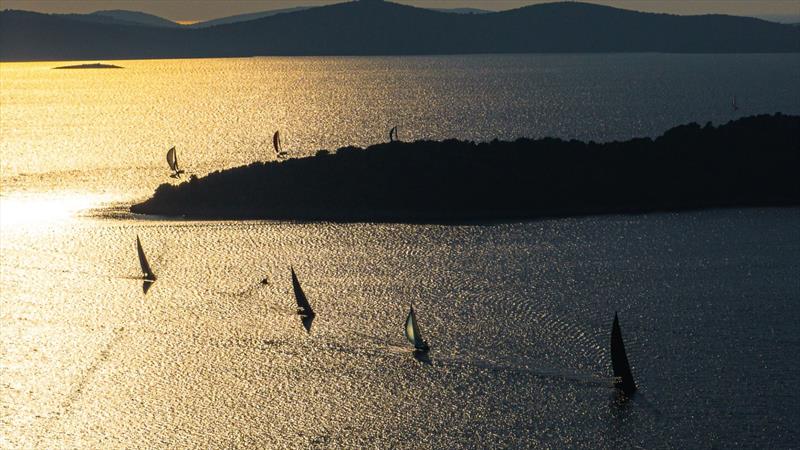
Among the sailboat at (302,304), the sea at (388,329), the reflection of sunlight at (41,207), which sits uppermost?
the sailboat at (302,304)

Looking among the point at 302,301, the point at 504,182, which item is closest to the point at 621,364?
the point at 302,301

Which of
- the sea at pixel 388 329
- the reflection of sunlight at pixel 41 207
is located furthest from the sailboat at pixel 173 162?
the reflection of sunlight at pixel 41 207

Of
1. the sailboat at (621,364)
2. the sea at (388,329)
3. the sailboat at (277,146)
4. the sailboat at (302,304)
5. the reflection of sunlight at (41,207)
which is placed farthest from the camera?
the sailboat at (277,146)

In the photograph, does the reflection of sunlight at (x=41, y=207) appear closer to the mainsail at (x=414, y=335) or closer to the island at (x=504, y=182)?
the island at (x=504, y=182)

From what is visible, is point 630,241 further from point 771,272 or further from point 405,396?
point 405,396

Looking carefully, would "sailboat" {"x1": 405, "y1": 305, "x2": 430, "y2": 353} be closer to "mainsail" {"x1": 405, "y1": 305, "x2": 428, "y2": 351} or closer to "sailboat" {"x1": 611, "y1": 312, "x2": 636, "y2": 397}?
"mainsail" {"x1": 405, "y1": 305, "x2": 428, "y2": 351}

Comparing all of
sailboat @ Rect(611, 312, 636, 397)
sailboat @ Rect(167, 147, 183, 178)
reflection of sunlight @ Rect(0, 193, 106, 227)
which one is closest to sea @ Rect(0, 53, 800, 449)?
reflection of sunlight @ Rect(0, 193, 106, 227)
